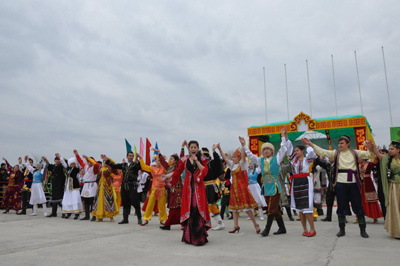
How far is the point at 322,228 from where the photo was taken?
721 cm

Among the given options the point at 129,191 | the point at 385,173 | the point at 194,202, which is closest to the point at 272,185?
the point at 194,202

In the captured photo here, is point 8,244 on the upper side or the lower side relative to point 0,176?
lower

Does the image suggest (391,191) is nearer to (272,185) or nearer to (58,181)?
(272,185)

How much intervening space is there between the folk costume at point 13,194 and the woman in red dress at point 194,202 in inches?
367

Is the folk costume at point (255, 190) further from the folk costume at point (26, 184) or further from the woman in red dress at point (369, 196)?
the folk costume at point (26, 184)

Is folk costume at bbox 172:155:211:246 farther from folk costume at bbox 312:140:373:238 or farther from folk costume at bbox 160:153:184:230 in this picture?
folk costume at bbox 312:140:373:238

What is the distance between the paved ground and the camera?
13.3 ft

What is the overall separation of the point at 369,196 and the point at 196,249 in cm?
545

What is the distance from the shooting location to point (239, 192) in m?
6.96

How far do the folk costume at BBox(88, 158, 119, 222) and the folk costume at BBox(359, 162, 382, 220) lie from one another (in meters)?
6.60

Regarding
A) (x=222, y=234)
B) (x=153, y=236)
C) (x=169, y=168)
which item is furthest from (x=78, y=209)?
(x=222, y=234)

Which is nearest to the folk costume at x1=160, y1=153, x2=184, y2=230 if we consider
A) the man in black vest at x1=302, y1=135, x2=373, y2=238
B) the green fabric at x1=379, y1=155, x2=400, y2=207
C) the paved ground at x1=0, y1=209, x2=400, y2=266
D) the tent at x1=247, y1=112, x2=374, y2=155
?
the paved ground at x1=0, y1=209, x2=400, y2=266

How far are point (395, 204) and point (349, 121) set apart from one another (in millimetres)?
13047

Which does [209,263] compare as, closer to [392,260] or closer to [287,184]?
[392,260]
